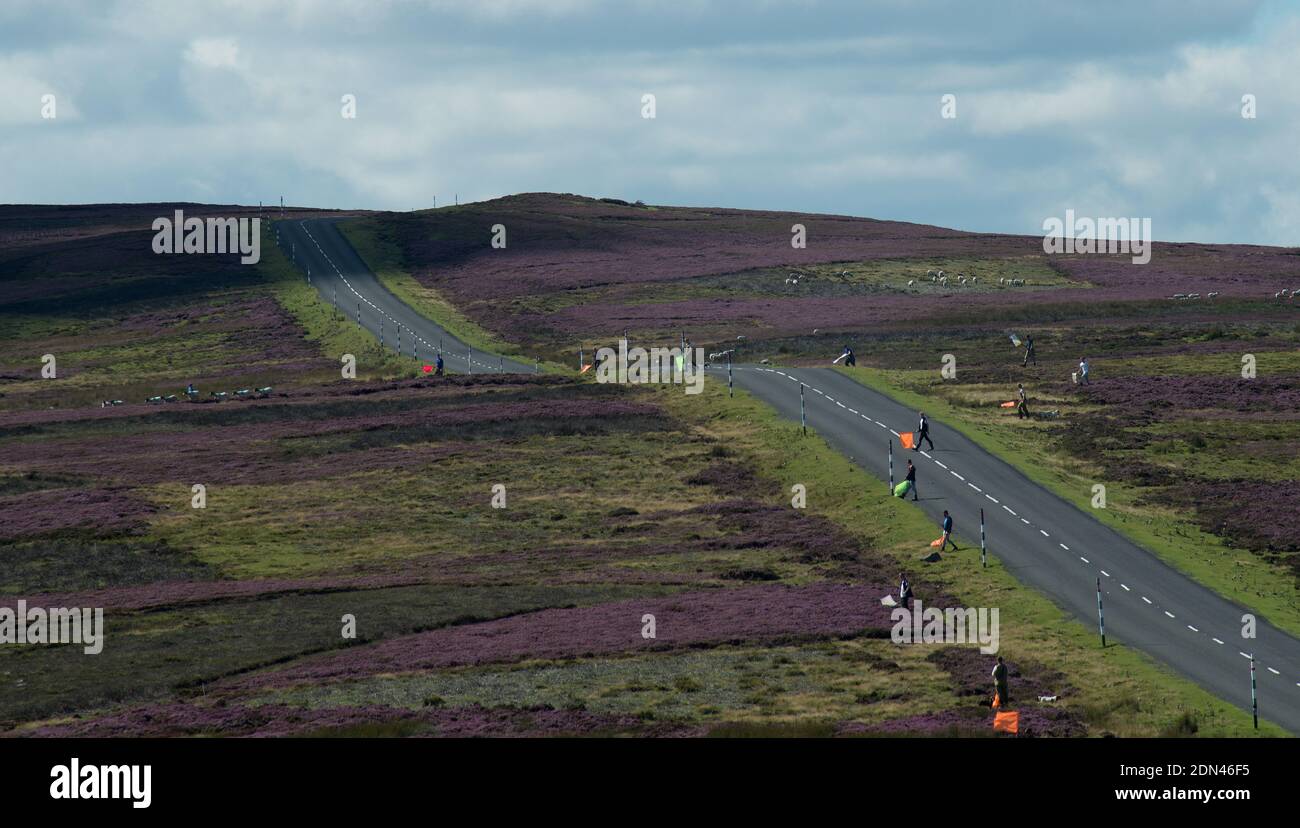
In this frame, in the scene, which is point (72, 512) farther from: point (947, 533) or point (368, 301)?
point (368, 301)

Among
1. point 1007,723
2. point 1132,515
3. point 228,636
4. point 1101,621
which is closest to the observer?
point 1007,723

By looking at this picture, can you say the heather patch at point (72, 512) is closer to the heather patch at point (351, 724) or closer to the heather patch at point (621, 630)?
the heather patch at point (621, 630)

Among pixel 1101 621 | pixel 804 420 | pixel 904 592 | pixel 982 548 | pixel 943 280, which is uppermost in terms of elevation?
pixel 943 280

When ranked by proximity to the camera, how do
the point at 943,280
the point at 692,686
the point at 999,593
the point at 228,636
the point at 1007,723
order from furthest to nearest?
the point at 943,280, the point at 228,636, the point at 999,593, the point at 692,686, the point at 1007,723

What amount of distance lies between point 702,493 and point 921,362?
35.3 meters

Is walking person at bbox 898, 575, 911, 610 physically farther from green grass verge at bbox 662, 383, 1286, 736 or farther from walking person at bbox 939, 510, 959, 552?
walking person at bbox 939, 510, 959, 552

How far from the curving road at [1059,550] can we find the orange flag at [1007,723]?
6.28 metres

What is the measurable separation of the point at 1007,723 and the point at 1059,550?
68.4 ft

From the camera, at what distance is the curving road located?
48.2 metres

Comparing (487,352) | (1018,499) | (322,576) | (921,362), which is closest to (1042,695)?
(1018,499)

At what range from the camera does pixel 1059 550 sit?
62.0 m

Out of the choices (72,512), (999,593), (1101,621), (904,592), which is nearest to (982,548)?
(999,593)
